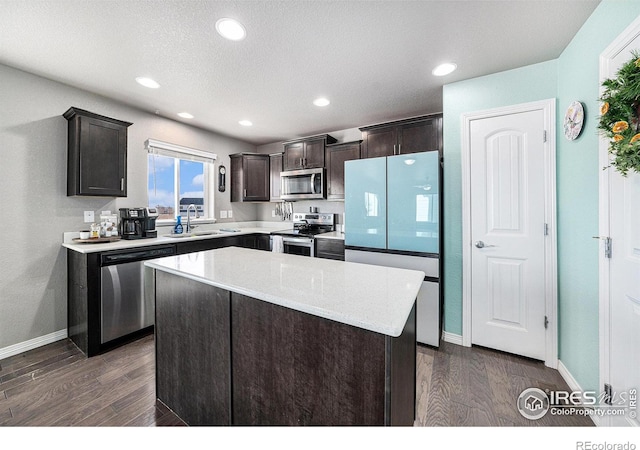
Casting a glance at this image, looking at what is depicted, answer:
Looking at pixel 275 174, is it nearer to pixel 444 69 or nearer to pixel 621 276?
pixel 444 69

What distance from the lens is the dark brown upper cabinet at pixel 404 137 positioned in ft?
9.30

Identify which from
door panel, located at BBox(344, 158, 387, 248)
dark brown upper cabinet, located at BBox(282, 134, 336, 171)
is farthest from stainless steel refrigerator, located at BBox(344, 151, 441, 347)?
dark brown upper cabinet, located at BBox(282, 134, 336, 171)

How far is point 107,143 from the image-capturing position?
2.66m

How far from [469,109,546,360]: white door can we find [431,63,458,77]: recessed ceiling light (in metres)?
0.51

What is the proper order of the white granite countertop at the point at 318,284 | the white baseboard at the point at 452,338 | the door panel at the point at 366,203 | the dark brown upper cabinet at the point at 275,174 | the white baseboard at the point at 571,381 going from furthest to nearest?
the dark brown upper cabinet at the point at 275,174
the door panel at the point at 366,203
the white baseboard at the point at 452,338
the white baseboard at the point at 571,381
the white granite countertop at the point at 318,284

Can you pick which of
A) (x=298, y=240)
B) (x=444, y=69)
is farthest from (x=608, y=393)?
(x=298, y=240)

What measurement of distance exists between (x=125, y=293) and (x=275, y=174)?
2.59 metres

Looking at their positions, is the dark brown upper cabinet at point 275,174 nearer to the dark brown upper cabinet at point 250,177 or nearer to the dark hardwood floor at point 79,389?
the dark brown upper cabinet at point 250,177

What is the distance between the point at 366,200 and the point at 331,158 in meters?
1.17

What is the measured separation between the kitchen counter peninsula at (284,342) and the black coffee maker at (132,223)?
1596mm

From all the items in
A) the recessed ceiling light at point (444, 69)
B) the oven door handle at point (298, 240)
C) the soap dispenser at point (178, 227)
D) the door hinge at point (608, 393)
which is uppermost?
the recessed ceiling light at point (444, 69)

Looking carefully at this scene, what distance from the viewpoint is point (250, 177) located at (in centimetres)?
431

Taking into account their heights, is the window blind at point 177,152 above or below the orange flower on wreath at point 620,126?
above

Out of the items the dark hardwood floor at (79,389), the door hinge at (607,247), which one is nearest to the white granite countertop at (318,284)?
the dark hardwood floor at (79,389)
